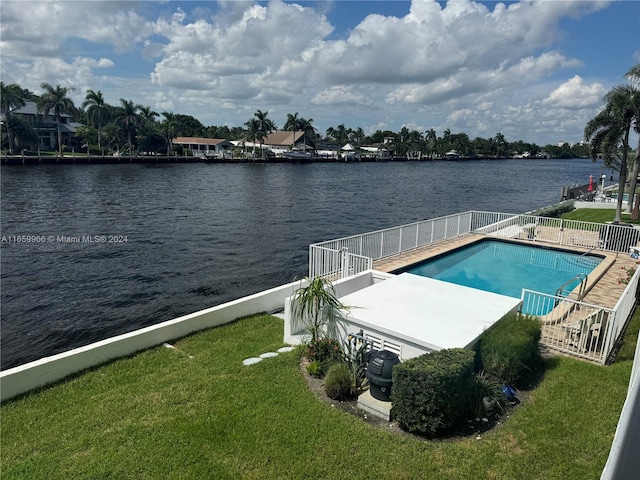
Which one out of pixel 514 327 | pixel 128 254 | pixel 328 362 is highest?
pixel 514 327

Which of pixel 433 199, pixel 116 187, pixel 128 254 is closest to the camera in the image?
pixel 128 254

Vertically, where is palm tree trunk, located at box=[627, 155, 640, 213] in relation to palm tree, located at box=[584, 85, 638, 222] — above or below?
below

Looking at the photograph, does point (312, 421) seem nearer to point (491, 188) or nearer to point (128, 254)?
point (128, 254)

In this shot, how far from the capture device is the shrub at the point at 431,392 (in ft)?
17.9

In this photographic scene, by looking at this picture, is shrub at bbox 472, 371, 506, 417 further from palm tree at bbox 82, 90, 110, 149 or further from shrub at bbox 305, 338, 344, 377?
palm tree at bbox 82, 90, 110, 149

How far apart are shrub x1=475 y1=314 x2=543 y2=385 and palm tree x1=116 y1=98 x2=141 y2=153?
8334 centimetres

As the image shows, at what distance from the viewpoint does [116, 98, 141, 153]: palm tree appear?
78.1 m

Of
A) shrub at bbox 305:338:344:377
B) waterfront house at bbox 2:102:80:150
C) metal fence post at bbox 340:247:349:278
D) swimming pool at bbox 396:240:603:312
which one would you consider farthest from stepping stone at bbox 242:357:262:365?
waterfront house at bbox 2:102:80:150

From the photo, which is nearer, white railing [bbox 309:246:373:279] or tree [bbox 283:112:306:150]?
white railing [bbox 309:246:373:279]

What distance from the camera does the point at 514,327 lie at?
746 centimetres

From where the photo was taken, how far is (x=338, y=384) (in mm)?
6477

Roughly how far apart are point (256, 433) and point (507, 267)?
45.6 ft

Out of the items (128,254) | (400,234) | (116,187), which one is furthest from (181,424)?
(116,187)

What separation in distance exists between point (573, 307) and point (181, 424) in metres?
9.32
